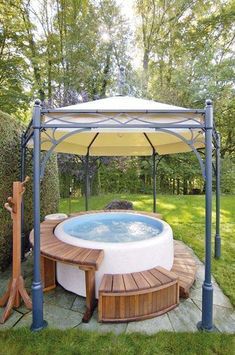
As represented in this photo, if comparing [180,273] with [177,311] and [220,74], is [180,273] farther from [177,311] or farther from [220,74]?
[220,74]

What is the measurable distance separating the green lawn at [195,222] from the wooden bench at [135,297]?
1116mm

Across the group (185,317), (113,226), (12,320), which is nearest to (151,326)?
(185,317)

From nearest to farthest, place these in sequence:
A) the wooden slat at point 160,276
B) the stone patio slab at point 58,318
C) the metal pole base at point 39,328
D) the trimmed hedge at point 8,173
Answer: the metal pole base at point 39,328, the stone patio slab at point 58,318, the wooden slat at point 160,276, the trimmed hedge at point 8,173

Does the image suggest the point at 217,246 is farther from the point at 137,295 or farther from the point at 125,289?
the point at 125,289

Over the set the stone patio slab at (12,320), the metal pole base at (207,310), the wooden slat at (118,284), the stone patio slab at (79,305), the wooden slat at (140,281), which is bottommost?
the stone patio slab at (79,305)

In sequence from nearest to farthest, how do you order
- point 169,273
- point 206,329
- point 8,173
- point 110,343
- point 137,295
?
1. point 110,343
2. point 206,329
3. point 137,295
4. point 169,273
5. point 8,173

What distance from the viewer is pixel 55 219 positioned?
5.62m

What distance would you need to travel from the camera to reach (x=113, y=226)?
6387mm

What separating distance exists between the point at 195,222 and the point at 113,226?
308 centimetres

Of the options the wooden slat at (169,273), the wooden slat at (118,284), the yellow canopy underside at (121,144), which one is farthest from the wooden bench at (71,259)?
the yellow canopy underside at (121,144)

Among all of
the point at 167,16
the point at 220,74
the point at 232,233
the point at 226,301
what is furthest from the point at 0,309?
the point at 167,16

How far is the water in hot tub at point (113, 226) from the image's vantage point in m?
5.66

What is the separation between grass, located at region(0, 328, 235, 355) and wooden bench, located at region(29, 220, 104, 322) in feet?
1.30

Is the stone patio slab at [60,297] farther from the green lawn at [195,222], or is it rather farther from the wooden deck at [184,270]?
the green lawn at [195,222]
